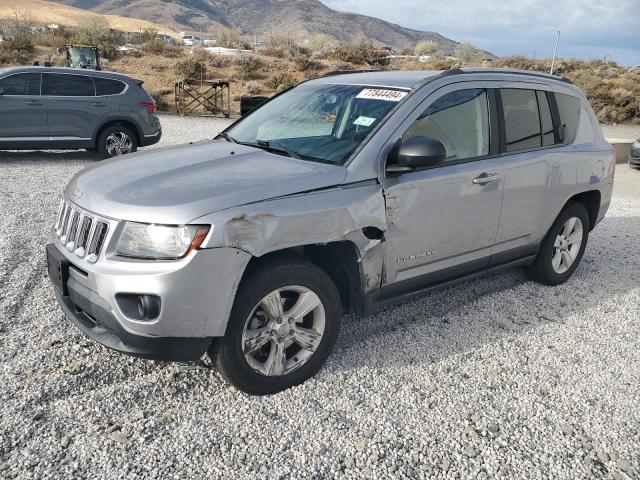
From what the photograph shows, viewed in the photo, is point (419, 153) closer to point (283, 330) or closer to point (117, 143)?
point (283, 330)

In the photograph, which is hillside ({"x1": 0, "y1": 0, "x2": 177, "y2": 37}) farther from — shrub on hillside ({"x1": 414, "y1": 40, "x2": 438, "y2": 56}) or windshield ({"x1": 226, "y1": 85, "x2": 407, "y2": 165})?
windshield ({"x1": 226, "y1": 85, "x2": 407, "y2": 165})

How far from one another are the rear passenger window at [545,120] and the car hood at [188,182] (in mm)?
2190

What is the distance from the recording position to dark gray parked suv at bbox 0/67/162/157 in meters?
9.95

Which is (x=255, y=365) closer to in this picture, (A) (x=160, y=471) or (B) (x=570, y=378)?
(A) (x=160, y=471)

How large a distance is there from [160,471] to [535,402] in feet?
6.77

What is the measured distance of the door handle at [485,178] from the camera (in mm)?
3785

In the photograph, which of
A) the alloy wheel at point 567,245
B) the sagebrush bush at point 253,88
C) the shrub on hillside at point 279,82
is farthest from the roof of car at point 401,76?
the shrub on hillside at point 279,82

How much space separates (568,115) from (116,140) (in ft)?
28.4

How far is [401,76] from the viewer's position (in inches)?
154

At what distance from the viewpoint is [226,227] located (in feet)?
8.71

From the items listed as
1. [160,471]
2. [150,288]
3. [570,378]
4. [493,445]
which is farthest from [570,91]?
[160,471]

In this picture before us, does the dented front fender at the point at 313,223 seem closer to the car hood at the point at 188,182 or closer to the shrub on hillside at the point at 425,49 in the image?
the car hood at the point at 188,182

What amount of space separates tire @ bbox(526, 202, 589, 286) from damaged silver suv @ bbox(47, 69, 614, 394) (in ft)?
0.54

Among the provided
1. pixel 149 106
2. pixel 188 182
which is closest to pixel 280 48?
pixel 149 106
